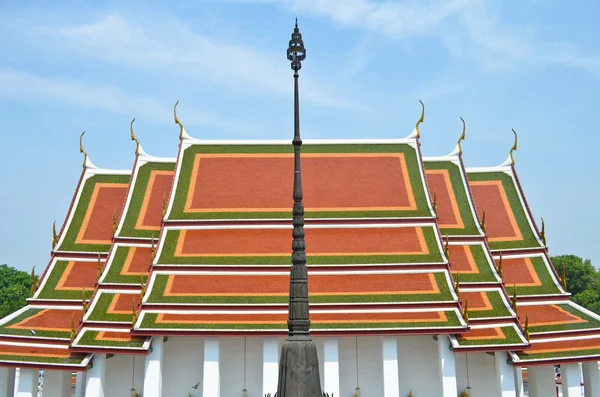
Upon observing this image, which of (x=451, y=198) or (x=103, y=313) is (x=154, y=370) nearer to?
(x=103, y=313)

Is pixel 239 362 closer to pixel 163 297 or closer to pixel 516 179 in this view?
pixel 163 297

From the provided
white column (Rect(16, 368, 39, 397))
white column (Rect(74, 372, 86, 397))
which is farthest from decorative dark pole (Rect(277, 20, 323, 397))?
white column (Rect(74, 372, 86, 397))

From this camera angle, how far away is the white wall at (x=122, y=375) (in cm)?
1931

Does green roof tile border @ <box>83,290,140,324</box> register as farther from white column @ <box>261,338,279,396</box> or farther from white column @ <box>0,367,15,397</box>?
white column @ <box>261,338,279,396</box>

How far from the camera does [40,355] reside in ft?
60.4

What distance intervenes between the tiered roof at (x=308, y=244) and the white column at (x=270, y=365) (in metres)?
0.51

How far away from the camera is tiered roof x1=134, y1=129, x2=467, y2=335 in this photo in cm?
1820

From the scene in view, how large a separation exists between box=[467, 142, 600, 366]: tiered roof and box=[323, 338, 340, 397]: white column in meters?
4.90

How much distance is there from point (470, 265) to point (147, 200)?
35.9 ft

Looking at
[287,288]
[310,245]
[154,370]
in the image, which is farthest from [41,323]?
[310,245]

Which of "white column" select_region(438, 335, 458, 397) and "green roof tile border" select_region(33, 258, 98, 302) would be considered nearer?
"white column" select_region(438, 335, 458, 397)

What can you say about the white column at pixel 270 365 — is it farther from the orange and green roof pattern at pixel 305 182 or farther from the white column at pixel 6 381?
the white column at pixel 6 381

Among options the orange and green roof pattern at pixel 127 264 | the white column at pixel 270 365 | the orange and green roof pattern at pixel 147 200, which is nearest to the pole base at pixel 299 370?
the white column at pixel 270 365

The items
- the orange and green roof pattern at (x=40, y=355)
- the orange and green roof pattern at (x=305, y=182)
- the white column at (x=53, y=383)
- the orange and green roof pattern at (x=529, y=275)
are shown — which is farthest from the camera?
the orange and green roof pattern at (x=305, y=182)
